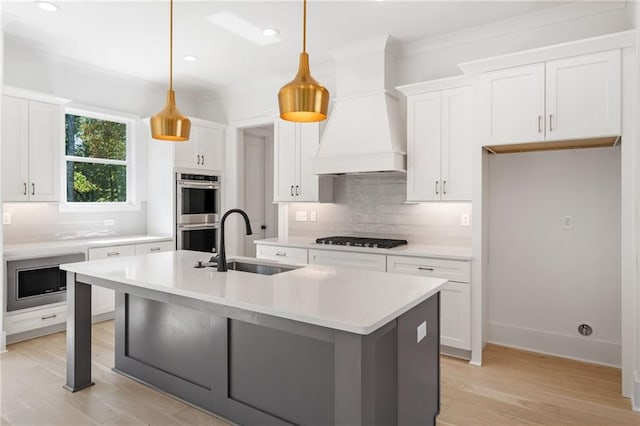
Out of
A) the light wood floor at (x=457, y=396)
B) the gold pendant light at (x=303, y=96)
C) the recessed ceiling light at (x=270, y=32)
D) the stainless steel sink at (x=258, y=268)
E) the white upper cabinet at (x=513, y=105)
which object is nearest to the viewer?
the gold pendant light at (x=303, y=96)

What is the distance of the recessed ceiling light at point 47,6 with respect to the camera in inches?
132

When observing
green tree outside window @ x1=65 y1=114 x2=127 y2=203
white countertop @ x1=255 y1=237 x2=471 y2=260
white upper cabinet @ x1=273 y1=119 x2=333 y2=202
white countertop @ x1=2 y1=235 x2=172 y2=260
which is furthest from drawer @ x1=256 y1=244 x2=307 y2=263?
green tree outside window @ x1=65 y1=114 x2=127 y2=203

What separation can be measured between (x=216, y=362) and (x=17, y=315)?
8.56ft

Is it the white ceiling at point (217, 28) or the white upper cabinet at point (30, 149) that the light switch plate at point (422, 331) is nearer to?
the white ceiling at point (217, 28)

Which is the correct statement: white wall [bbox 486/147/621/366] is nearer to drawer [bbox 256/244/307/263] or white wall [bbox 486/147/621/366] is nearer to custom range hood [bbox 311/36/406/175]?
custom range hood [bbox 311/36/406/175]

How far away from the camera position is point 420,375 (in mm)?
2178

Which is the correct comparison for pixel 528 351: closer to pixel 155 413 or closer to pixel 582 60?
pixel 582 60

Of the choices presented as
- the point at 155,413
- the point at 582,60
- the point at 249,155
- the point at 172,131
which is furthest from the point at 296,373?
the point at 249,155

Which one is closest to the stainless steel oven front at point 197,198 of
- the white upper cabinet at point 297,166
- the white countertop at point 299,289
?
the white upper cabinet at point 297,166

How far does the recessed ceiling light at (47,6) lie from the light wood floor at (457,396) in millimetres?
2980

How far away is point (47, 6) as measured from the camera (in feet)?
11.1

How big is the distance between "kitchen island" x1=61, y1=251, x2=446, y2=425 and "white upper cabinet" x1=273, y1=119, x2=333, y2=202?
1.92 m

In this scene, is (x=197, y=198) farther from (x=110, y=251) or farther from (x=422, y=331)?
(x=422, y=331)

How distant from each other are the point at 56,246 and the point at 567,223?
16.0 ft
